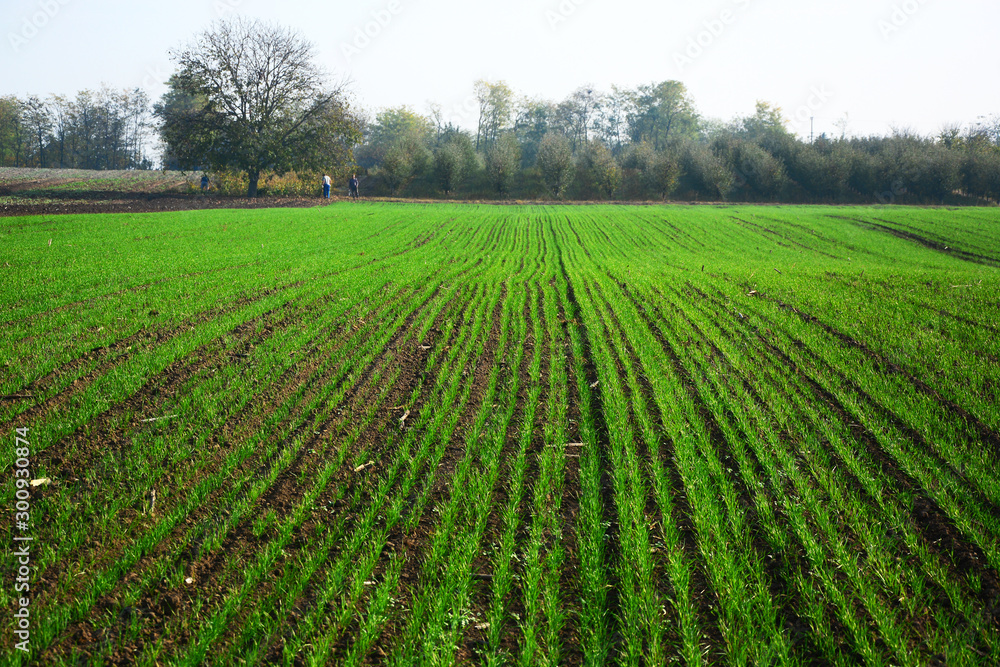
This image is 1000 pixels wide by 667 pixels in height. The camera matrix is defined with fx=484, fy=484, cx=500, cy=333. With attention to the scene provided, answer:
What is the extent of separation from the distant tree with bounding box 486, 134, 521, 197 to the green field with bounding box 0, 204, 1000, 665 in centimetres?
4539

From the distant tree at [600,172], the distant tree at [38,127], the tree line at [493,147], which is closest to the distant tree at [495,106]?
the tree line at [493,147]

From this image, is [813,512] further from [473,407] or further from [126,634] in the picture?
[126,634]

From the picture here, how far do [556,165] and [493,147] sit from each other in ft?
26.1

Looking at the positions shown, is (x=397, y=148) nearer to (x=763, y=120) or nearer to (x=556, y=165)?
(x=556, y=165)

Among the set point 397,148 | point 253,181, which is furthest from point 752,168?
point 253,181

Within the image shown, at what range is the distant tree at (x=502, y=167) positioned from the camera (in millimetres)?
51594

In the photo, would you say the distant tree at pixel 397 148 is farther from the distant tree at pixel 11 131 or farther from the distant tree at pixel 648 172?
the distant tree at pixel 11 131

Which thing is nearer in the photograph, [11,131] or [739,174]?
[739,174]

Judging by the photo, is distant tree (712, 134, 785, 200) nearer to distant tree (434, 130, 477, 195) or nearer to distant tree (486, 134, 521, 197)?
distant tree (486, 134, 521, 197)

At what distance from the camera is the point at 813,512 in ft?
11.6

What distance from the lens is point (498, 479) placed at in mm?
4016

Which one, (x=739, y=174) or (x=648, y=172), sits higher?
(x=648, y=172)

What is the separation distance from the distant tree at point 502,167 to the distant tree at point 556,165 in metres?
3.30

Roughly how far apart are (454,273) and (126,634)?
1122 centimetres
